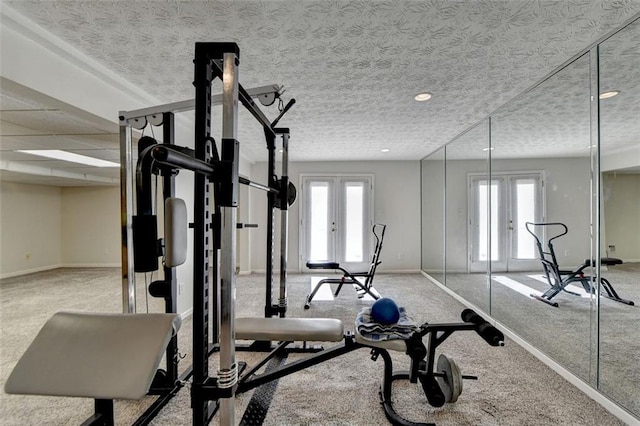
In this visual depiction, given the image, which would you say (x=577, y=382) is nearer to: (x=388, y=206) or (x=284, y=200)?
(x=284, y=200)

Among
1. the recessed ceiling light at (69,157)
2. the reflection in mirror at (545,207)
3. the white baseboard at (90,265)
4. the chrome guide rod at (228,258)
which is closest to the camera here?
the chrome guide rod at (228,258)

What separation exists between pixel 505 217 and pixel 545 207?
52 centimetres

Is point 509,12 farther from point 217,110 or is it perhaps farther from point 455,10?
point 217,110

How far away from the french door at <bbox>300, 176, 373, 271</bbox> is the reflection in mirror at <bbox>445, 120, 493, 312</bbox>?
1.69 meters

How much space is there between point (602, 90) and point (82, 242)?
952 centimetres

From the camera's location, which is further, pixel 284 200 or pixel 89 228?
pixel 89 228

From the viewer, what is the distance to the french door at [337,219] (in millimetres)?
5871

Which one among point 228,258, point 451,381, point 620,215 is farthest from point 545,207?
point 228,258

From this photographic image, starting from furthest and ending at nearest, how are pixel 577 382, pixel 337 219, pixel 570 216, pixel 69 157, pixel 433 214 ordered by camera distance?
pixel 337 219, pixel 433 214, pixel 69 157, pixel 570 216, pixel 577 382

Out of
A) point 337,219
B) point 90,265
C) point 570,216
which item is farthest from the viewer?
point 90,265

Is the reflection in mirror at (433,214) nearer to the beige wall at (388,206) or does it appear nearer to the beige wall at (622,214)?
the beige wall at (388,206)

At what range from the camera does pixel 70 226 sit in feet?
23.0

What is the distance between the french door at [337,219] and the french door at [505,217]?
7.46 ft

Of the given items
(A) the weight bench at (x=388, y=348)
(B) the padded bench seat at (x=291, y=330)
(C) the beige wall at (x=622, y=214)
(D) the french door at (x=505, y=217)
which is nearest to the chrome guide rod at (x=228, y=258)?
(A) the weight bench at (x=388, y=348)
